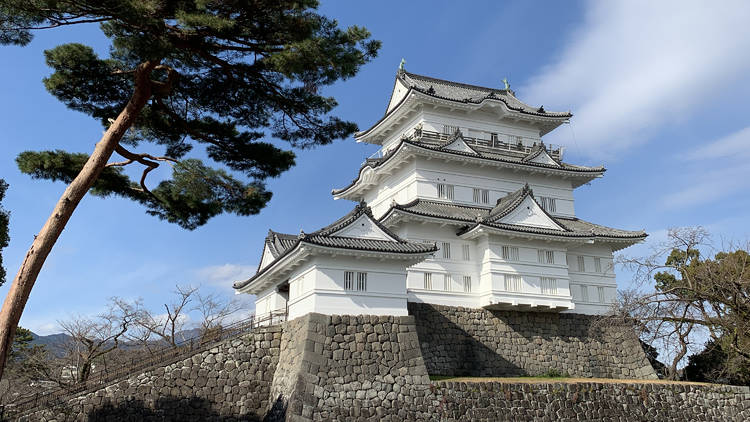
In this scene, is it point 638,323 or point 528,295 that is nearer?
point 638,323

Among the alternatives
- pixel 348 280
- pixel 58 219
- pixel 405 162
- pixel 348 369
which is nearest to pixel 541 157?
pixel 405 162

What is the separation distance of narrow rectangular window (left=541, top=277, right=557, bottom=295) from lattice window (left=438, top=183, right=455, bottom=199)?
5.01 meters

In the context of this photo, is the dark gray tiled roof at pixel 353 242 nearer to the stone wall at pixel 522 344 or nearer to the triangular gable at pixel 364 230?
the triangular gable at pixel 364 230

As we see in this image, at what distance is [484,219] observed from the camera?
2038cm

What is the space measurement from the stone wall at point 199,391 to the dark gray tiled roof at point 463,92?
1347 cm

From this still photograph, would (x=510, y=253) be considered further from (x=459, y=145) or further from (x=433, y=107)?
(x=433, y=107)

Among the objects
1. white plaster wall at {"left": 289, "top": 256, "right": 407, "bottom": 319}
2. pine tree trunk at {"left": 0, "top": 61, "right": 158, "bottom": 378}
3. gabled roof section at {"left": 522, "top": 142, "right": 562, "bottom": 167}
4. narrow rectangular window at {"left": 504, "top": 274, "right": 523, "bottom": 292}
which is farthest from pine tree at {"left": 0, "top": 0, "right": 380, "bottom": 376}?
gabled roof section at {"left": 522, "top": 142, "right": 562, "bottom": 167}

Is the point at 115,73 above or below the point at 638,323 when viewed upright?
above

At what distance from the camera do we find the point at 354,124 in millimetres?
13828

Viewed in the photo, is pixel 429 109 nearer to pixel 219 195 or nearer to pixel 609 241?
pixel 609 241

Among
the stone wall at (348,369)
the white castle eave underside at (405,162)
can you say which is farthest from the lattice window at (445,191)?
the stone wall at (348,369)

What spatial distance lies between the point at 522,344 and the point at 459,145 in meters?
8.40

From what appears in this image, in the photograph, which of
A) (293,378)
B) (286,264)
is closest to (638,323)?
(293,378)

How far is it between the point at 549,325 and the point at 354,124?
39.8 ft
